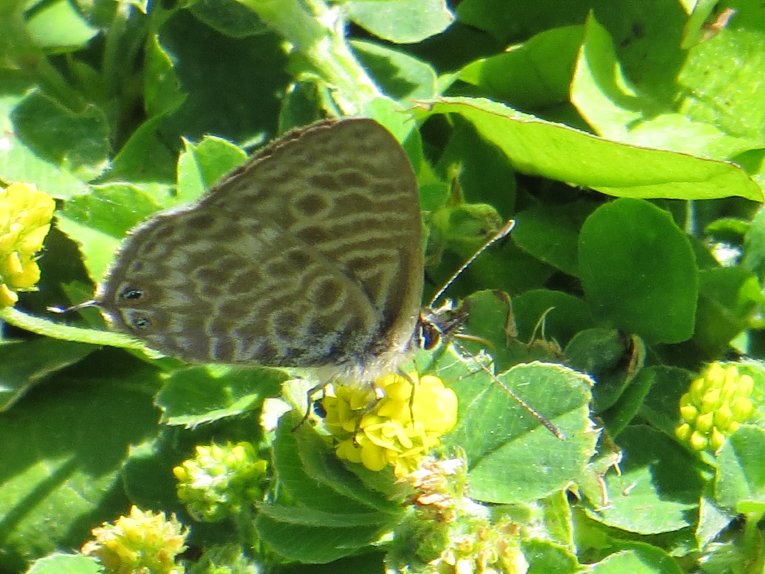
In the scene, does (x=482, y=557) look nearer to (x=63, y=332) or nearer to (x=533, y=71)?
(x=63, y=332)

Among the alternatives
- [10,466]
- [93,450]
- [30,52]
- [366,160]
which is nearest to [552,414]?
[366,160]

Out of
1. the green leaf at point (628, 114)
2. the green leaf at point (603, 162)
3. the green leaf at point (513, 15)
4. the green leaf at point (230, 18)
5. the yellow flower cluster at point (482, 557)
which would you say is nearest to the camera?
the yellow flower cluster at point (482, 557)

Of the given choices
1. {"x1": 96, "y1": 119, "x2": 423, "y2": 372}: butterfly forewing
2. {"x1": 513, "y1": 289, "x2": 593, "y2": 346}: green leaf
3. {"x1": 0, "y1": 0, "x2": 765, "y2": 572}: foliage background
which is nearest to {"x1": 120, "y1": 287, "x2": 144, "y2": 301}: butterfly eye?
{"x1": 96, "y1": 119, "x2": 423, "y2": 372}: butterfly forewing

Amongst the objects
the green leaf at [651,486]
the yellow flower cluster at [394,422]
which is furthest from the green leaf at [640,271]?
the yellow flower cluster at [394,422]

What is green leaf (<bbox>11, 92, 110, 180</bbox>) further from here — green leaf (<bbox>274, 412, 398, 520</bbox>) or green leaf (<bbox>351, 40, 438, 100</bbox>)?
green leaf (<bbox>274, 412, 398, 520</bbox>)

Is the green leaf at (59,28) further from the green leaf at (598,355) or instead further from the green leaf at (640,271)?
the green leaf at (598,355)
